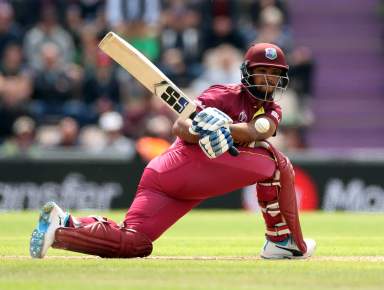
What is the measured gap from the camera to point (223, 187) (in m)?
7.57

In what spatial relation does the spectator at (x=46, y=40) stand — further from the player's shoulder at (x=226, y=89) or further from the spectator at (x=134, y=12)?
the player's shoulder at (x=226, y=89)

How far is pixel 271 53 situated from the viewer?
764 cm

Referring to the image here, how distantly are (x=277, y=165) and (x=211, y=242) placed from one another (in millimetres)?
2189

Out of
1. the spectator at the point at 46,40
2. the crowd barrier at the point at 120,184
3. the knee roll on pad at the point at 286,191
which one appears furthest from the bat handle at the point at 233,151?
the spectator at the point at 46,40

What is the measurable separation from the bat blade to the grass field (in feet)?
3.61

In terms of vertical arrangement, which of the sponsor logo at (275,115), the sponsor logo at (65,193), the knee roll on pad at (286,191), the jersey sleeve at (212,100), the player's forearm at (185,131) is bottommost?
the sponsor logo at (65,193)

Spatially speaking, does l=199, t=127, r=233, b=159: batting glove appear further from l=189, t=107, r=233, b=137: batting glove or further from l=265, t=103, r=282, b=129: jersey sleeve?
l=265, t=103, r=282, b=129: jersey sleeve

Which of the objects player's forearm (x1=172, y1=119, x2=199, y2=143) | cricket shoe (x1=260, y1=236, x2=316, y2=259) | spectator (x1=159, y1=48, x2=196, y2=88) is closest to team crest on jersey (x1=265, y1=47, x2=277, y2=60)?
player's forearm (x1=172, y1=119, x2=199, y2=143)

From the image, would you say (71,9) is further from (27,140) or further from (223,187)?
(223,187)

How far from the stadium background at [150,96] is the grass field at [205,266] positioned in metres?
4.44

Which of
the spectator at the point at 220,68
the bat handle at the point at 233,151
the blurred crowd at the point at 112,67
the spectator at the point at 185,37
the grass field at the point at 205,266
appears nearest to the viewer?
the grass field at the point at 205,266

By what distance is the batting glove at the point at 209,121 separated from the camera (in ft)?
23.5

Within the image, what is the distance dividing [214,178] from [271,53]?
0.94m

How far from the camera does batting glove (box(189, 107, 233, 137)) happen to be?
7172 millimetres
